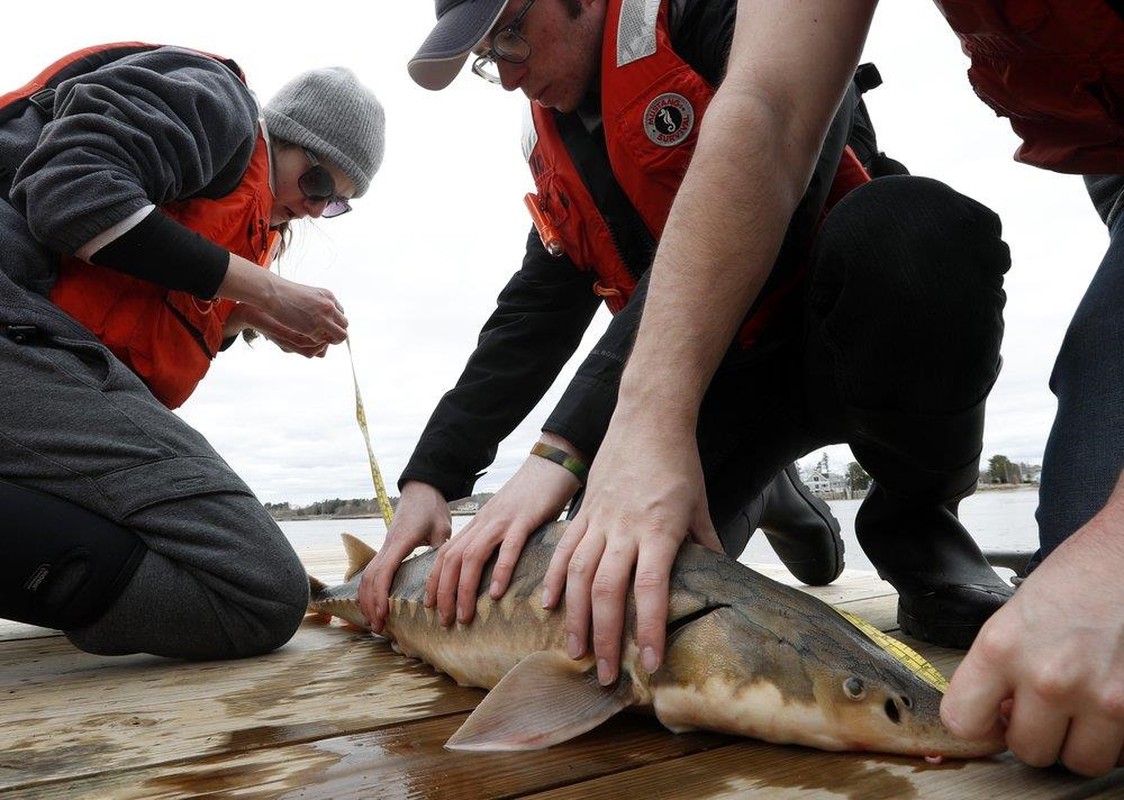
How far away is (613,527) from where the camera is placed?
1.43 metres

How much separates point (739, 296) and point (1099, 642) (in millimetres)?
840

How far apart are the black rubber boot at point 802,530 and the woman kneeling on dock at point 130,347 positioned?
1.93 metres

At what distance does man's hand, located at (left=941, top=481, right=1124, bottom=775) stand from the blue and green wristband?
1.10 m

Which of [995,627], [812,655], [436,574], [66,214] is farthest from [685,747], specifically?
[66,214]

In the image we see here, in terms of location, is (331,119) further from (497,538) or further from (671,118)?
(497,538)

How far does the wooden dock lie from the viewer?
112cm

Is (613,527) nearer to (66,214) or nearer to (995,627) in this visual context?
(995,627)

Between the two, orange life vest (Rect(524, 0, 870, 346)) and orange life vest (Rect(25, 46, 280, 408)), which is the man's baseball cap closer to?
orange life vest (Rect(524, 0, 870, 346))

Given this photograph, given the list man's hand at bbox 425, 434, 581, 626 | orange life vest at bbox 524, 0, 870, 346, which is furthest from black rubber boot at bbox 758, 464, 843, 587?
man's hand at bbox 425, 434, 581, 626

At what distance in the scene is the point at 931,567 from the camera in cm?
224

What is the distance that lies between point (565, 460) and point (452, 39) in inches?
56.6

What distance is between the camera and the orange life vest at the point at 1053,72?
1396 millimetres

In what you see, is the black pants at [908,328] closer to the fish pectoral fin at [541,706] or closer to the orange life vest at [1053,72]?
the orange life vest at [1053,72]

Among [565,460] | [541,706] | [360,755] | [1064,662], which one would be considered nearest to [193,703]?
[360,755]
